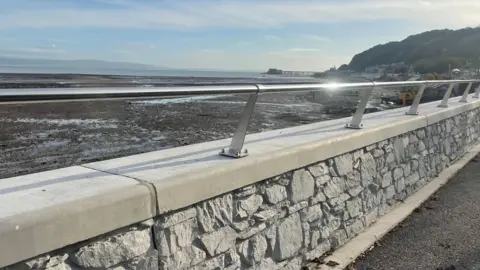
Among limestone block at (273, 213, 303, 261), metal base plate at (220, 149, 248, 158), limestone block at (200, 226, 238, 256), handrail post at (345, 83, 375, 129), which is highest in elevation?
handrail post at (345, 83, 375, 129)

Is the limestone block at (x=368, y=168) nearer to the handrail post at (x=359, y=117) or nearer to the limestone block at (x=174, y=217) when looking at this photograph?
the handrail post at (x=359, y=117)

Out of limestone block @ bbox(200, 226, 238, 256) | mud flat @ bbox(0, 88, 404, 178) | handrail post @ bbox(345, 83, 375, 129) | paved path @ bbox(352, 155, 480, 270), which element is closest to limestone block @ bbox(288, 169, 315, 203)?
limestone block @ bbox(200, 226, 238, 256)

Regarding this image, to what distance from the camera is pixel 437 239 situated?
Result: 4.55 m

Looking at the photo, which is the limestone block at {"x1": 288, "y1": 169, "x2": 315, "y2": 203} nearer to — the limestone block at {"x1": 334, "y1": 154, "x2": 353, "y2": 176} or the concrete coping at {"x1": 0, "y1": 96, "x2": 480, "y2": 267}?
the concrete coping at {"x1": 0, "y1": 96, "x2": 480, "y2": 267}

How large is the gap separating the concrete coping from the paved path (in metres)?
1.15

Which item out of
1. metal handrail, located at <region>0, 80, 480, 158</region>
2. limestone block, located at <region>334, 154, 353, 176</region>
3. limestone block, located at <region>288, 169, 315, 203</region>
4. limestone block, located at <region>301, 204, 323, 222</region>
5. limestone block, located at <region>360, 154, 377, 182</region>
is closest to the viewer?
metal handrail, located at <region>0, 80, 480, 158</region>

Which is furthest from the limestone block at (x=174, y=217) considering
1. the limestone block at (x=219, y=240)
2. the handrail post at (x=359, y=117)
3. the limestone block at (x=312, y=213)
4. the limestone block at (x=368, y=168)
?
the handrail post at (x=359, y=117)

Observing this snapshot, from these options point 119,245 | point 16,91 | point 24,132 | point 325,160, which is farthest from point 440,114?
point 24,132

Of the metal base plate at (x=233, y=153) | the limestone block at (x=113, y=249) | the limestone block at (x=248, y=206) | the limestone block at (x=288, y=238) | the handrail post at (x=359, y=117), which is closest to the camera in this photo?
the limestone block at (x=113, y=249)

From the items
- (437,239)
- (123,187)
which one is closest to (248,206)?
(123,187)

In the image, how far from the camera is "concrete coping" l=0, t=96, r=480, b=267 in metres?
1.90

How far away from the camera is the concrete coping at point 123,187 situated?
190cm

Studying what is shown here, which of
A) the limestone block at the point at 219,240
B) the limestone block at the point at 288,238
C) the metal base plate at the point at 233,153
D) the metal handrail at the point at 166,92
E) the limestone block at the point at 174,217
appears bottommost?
the limestone block at the point at 288,238

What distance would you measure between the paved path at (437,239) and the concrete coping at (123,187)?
45.4 inches
